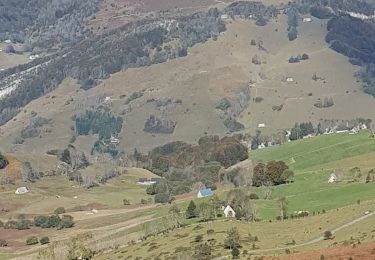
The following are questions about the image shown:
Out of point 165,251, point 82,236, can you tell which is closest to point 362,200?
point 165,251

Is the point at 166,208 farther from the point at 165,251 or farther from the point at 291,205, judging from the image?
the point at 165,251

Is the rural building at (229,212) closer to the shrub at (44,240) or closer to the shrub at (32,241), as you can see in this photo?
the shrub at (44,240)

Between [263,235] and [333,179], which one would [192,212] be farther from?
[263,235]

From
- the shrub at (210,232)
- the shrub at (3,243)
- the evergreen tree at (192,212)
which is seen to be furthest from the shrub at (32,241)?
the shrub at (210,232)

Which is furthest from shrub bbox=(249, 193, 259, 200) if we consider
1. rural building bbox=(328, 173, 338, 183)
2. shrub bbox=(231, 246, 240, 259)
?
shrub bbox=(231, 246, 240, 259)

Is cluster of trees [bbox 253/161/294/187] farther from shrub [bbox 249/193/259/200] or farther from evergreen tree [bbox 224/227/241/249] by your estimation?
evergreen tree [bbox 224/227/241/249]

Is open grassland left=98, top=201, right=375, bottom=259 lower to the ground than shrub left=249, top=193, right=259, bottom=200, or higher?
higher
